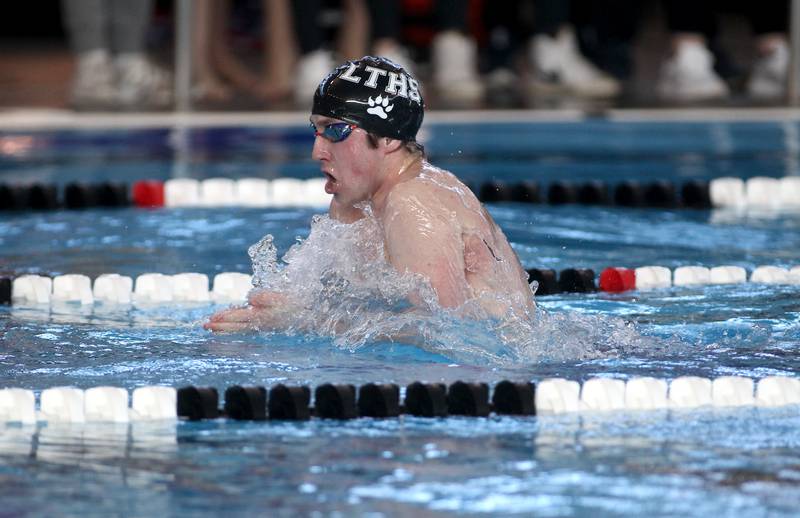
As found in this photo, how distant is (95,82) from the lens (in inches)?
349

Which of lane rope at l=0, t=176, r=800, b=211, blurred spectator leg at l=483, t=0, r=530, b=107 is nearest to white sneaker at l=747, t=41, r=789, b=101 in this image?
blurred spectator leg at l=483, t=0, r=530, b=107

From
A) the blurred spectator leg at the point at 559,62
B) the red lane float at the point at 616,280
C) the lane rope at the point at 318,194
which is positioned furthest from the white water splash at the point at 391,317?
the blurred spectator leg at the point at 559,62

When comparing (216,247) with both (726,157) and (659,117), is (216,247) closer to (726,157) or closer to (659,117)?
(726,157)

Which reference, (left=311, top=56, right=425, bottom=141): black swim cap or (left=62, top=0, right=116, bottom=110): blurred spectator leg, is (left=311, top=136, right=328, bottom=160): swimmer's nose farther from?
(left=62, top=0, right=116, bottom=110): blurred spectator leg

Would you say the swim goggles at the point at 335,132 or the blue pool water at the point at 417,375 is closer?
the blue pool water at the point at 417,375

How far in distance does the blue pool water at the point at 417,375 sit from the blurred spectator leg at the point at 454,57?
340cm

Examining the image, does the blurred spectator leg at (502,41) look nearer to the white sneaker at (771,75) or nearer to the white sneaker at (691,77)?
the white sneaker at (691,77)

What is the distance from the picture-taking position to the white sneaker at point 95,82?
878 centimetres

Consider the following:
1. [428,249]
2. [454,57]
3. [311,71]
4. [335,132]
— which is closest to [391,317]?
[428,249]

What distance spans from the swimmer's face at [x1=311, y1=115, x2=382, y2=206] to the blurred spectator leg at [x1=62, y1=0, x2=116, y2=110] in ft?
17.4

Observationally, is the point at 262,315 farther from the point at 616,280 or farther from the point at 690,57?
the point at 690,57

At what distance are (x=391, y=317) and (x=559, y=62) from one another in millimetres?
6734

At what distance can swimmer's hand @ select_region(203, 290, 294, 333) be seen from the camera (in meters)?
3.71

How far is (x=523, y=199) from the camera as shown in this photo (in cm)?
626
